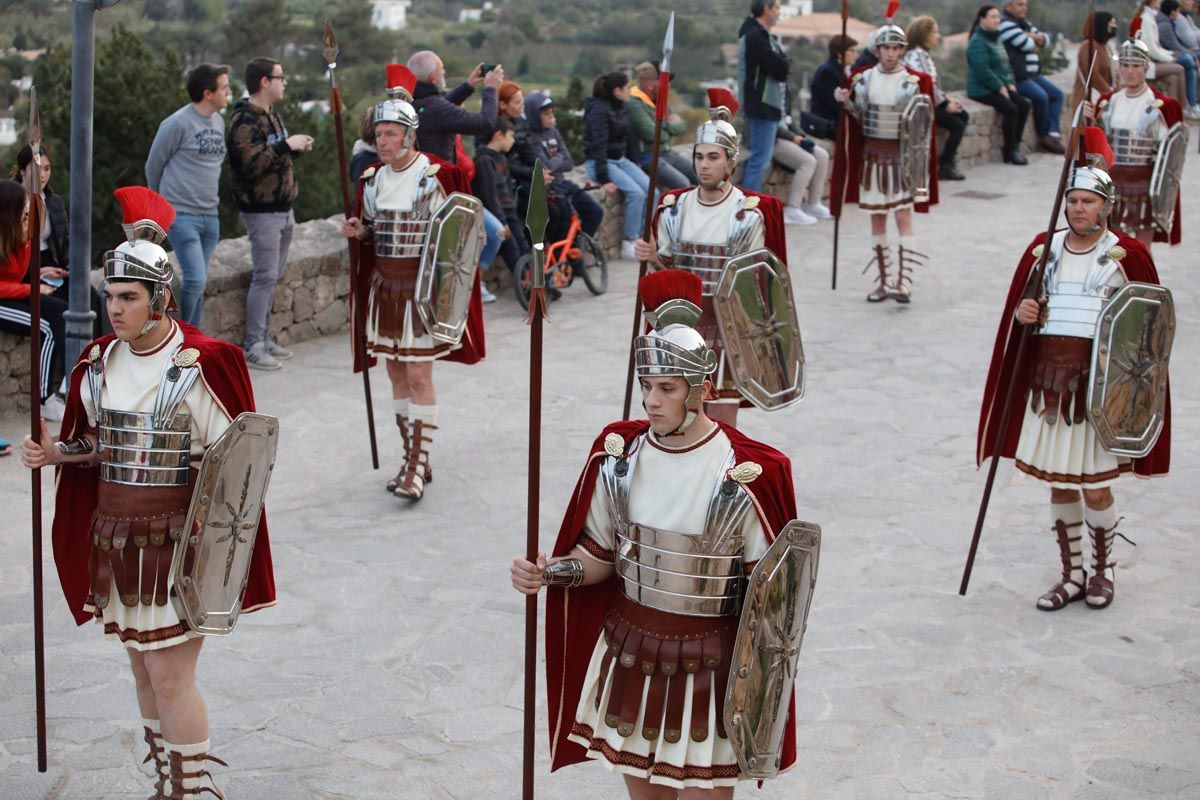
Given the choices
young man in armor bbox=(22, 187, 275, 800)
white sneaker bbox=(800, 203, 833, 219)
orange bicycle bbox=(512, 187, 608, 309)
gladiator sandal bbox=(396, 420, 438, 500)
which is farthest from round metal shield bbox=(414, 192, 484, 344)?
white sneaker bbox=(800, 203, 833, 219)

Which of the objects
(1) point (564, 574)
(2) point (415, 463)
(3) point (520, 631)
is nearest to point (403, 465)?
(2) point (415, 463)

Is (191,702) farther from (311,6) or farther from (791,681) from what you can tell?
(311,6)

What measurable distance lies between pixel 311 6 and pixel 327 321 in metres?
52.3

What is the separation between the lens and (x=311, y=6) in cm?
5984

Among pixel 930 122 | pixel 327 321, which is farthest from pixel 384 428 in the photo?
pixel 930 122

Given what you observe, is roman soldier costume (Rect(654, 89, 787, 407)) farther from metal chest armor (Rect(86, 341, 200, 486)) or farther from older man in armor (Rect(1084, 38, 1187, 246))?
older man in armor (Rect(1084, 38, 1187, 246))

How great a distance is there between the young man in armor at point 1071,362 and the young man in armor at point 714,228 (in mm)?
1203

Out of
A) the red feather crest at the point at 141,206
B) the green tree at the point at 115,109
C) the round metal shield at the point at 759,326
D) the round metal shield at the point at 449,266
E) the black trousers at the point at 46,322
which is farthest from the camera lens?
the green tree at the point at 115,109

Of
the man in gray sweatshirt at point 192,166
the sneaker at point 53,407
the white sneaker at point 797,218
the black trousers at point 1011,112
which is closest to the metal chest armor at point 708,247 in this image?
the man in gray sweatshirt at point 192,166

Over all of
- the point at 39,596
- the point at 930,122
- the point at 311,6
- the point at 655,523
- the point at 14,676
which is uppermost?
the point at 311,6

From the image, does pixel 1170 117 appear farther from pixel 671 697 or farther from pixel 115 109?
pixel 115 109

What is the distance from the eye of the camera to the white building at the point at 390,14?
59906 millimetres

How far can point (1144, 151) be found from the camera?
10.1m

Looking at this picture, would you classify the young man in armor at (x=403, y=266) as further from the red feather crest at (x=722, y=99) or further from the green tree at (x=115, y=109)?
the green tree at (x=115, y=109)
